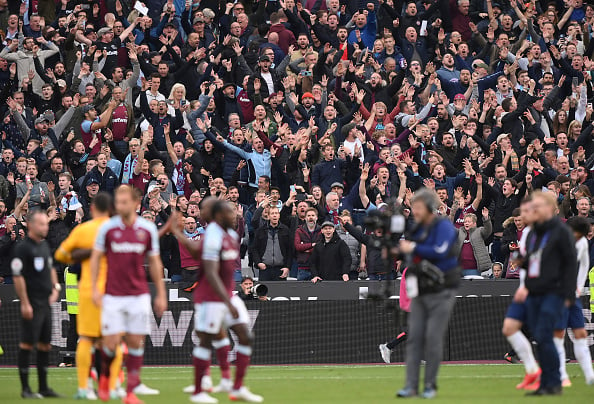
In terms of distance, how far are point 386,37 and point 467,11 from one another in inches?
130

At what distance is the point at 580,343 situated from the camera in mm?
15609

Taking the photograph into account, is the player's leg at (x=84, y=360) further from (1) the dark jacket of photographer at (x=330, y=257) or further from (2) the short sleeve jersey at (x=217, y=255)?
(1) the dark jacket of photographer at (x=330, y=257)

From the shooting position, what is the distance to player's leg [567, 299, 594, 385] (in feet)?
50.7

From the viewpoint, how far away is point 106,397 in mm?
13289

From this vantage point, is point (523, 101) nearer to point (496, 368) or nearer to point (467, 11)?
point (467, 11)

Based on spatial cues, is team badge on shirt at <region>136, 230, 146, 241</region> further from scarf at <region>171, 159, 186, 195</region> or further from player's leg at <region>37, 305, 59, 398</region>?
scarf at <region>171, 159, 186, 195</region>

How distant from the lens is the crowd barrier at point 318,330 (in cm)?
2102

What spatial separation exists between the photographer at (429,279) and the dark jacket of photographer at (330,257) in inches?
345

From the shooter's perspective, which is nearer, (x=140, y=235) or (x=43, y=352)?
(x=140, y=235)

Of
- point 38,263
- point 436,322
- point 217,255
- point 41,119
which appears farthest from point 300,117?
point 436,322

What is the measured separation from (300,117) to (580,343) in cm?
1083

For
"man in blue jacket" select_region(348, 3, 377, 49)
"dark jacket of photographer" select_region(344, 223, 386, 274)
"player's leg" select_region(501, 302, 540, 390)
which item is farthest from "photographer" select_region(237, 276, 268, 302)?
"man in blue jacket" select_region(348, 3, 377, 49)

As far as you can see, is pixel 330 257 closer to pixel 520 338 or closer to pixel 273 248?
pixel 273 248

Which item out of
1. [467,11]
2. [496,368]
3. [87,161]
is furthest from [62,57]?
[496,368]
